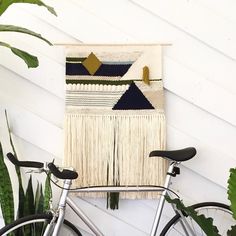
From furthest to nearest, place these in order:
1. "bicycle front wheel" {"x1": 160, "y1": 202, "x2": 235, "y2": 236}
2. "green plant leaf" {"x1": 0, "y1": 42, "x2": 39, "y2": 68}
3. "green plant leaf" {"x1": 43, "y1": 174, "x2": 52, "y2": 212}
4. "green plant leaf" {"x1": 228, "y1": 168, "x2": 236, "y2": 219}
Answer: "bicycle front wheel" {"x1": 160, "y1": 202, "x2": 235, "y2": 236}, "green plant leaf" {"x1": 43, "y1": 174, "x2": 52, "y2": 212}, "green plant leaf" {"x1": 0, "y1": 42, "x2": 39, "y2": 68}, "green plant leaf" {"x1": 228, "y1": 168, "x2": 236, "y2": 219}

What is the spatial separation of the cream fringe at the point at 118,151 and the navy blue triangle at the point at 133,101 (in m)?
0.05

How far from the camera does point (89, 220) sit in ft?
5.94

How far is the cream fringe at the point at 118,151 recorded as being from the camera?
6.32 ft

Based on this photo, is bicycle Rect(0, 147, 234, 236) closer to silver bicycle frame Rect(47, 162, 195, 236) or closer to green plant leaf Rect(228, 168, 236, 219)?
silver bicycle frame Rect(47, 162, 195, 236)

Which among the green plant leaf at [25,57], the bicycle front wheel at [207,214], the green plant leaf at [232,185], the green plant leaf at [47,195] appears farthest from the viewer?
the bicycle front wheel at [207,214]

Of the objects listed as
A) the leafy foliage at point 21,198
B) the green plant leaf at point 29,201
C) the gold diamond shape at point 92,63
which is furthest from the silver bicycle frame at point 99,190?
the gold diamond shape at point 92,63

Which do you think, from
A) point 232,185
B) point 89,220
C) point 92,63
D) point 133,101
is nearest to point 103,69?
point 92,63

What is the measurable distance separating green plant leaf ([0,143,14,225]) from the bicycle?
74 mm

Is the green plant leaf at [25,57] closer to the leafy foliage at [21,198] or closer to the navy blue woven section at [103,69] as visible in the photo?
the navy blue woven section at [103,69]

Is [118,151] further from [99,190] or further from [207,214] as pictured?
[207,214]

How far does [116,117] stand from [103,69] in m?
0.23

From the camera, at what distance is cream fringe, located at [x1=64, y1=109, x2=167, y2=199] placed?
6.32ft

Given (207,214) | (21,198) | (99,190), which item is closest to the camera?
(99,190)

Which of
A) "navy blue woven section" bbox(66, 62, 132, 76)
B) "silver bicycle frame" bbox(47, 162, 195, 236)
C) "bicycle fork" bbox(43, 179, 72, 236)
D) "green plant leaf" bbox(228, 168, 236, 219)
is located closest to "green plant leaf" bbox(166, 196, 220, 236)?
"green plant leaf" bbox(228, 168, 236, 219)
